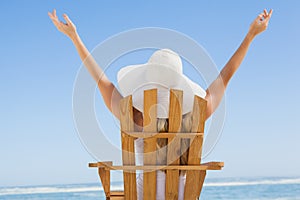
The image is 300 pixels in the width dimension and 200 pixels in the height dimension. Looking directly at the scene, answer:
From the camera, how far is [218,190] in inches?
725

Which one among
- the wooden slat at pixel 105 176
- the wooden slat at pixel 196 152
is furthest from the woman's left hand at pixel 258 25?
the wooden slat at pixel 105 176

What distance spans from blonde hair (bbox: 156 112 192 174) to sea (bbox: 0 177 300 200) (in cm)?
1308

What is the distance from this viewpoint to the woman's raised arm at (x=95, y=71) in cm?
341

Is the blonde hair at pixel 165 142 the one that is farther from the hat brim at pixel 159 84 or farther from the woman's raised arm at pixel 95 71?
the woman's raised arm at pixel 95 71

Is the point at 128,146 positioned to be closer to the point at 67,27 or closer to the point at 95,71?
the point at 95,71

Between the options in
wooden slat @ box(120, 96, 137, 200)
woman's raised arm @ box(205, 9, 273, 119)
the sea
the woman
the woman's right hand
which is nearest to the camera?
wooden slat @ box(120, 96, 137, 200)

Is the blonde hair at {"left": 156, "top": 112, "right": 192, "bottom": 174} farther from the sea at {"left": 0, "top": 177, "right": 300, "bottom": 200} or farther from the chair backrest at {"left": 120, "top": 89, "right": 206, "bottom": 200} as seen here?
the sea at {"left": 0, "top": 177, "right": 300, "bottom": 200}

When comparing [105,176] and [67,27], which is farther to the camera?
[67,27]

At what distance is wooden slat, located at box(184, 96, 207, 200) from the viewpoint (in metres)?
3.17

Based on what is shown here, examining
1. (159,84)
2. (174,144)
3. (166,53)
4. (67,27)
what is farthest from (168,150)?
(67,27)

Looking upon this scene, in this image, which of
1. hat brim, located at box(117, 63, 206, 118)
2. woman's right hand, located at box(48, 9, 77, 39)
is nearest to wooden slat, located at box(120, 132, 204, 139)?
hat brim, located at box(117, 63, 206, 118)

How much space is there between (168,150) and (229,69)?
0.89m

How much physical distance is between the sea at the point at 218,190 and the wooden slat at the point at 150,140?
42.8 ft

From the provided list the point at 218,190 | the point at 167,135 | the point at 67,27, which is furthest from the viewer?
the point at 218,190
